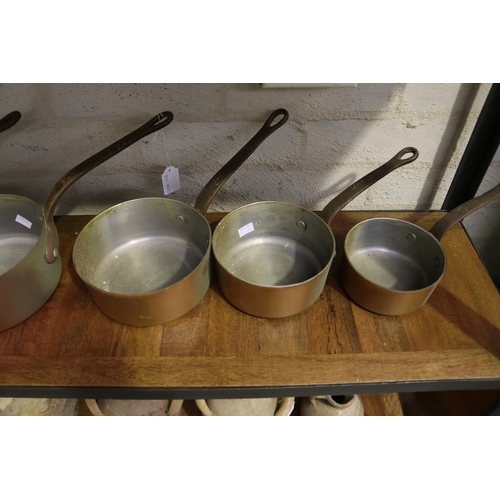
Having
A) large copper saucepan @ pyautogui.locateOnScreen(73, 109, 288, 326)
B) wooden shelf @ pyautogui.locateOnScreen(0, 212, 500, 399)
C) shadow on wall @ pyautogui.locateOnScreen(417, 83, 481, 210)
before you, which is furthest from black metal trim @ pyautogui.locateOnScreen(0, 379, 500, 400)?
shadow on wall @ pyautogui.locateOnScreen(417, 83, 481, 210)

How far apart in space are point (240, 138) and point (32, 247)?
0.44m

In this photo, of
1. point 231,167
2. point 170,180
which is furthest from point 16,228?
point 231,167

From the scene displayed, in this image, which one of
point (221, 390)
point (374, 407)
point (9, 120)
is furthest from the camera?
point (374, 407)

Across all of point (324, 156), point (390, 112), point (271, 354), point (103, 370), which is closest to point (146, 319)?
point (103, 370)

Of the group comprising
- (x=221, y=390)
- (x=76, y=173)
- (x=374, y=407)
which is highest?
(x=76, y=173)

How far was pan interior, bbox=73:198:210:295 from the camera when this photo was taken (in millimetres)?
788

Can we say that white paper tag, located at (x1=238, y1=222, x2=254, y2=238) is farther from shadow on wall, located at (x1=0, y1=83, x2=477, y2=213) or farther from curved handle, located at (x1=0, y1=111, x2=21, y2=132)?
curved handle, located at (x1=0, y1=111, x2=21, y2=132)

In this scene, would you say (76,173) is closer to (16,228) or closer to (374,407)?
(16,228)

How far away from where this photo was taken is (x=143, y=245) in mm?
865

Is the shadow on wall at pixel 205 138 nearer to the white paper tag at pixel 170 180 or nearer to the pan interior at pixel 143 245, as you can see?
the white paper tag at pixel 170 180

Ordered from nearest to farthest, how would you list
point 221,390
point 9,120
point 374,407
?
point 221,390, point 9,120, point 374,407

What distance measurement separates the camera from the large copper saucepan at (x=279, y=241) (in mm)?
786

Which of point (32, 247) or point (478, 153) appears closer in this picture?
point (32, 247)

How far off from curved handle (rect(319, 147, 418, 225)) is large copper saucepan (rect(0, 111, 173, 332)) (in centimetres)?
34
